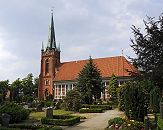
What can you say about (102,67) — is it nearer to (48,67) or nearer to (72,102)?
(48,67)

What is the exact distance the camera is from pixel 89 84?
47.7 metres

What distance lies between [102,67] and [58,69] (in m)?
13.5

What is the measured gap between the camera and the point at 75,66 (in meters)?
76.1

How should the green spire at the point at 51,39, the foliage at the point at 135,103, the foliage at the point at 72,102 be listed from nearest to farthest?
the foliage at the point at 135,103
the foliage at the point at 72,102
the green spire at the point at 51,39

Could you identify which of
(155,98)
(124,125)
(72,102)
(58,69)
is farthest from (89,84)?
(58,69)

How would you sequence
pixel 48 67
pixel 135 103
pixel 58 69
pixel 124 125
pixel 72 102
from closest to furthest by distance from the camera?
1. pixel 124 125
2. pixel 135 103
3. pixel 72 102
4. pixel 58 69
5. pixel 48 67

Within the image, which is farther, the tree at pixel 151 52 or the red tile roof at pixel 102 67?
the red tile roof at pixel 102 67

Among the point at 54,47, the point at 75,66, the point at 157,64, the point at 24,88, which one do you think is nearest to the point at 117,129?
the point at 157,64

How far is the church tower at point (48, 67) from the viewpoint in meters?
77.7

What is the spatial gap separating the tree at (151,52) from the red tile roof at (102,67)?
38287 millimetres

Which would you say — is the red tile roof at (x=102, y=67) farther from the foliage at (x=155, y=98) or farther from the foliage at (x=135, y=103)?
the foliage at (x=135, y=103)

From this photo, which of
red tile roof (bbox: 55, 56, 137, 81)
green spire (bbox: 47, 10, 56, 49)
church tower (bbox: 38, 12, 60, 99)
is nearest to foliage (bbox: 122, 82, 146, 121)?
red tile roof (bbox: 55, 56, 137, 81)

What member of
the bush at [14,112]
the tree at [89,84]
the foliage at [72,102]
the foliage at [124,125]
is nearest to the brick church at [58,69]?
the tree at [89,84]

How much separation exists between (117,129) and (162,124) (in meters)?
4.55
